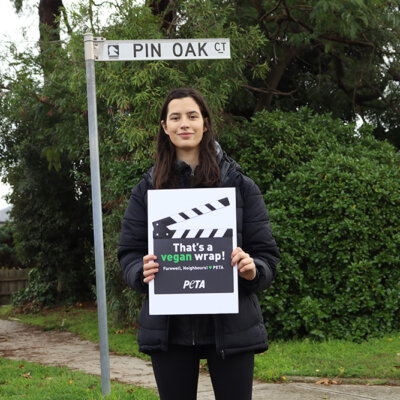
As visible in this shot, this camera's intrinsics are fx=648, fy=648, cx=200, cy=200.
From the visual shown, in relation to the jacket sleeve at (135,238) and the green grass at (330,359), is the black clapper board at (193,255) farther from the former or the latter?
the green grass at (330,359)

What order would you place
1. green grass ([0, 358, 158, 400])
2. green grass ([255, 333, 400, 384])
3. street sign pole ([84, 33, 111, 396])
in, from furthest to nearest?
green grass ([255, 333, 400, 384]) → green grass ([0, 358, 158, 400]) → street sign pole ([84, 33, 111, 396])

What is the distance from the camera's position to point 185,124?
2760 mm

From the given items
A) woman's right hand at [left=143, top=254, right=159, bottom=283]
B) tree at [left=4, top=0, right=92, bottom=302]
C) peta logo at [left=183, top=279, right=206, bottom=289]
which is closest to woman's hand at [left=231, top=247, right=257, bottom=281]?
peta logo at [left=183, top=279, right=206, bottom=289]

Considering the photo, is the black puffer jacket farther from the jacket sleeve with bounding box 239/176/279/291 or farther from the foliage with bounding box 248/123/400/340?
the foliage with bounding box 248/123/400/340

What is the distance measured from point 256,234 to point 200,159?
1.33 feet

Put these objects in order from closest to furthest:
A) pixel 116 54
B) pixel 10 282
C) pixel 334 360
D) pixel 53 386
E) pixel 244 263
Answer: pixel 244 263 < pixel 116 54 < pixel 53 386 < pixel 334 360 < pixel 10 282

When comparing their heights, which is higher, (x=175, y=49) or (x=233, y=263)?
(x=175, y=49)

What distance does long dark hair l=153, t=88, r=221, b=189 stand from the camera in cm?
275

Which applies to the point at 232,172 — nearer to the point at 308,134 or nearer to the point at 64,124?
the point at 308,134

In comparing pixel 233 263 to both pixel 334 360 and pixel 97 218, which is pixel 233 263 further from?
pixel 334 360

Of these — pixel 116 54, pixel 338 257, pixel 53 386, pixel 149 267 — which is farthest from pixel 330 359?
pixel 149 267

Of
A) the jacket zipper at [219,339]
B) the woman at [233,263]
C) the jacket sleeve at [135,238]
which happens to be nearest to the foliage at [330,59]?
the woman at [233,263]

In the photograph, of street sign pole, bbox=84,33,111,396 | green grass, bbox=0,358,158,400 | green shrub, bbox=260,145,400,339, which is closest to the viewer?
street sign pole, bbox=84,33,111,396

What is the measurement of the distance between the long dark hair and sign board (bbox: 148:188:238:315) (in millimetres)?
95
